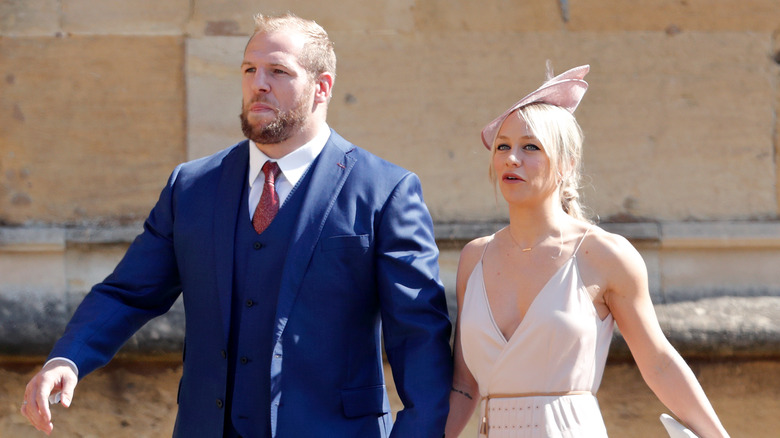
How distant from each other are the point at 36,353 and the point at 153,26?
1.36 meters

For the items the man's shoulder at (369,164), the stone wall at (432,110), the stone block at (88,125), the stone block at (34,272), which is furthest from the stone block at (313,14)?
the man's shoulder at (369,164)

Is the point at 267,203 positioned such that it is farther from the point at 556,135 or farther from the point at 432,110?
the point at 432,110

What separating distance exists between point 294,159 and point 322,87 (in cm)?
23

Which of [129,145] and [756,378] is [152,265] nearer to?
[129,145]

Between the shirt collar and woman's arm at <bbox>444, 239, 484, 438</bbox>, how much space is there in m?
0.50

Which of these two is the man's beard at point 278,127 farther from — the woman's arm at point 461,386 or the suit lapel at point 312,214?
the woman's arm at point 461,386

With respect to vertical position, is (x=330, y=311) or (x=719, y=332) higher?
(x=330, y=311)

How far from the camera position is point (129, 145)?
4414 mm

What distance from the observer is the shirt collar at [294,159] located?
117 inches

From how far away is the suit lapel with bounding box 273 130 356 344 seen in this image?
2.79m

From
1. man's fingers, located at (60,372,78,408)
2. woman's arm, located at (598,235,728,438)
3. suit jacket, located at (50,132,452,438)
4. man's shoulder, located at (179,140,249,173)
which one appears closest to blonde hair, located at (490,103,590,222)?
woman's arm, located at (598,235,728,438)

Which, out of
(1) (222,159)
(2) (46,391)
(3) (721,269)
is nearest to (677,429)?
(1) (222,159)

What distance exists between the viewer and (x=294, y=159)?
9.78ft

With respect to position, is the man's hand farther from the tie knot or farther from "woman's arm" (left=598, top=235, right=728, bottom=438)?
"woman's arm" (left=598, top=235, right=728, bottom=438)
